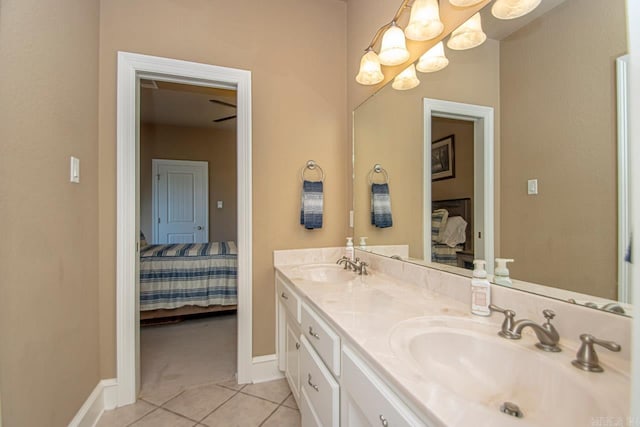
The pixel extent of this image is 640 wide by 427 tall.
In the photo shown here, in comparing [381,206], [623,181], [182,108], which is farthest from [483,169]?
[182,108]

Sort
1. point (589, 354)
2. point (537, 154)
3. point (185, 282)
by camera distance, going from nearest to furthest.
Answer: point (589, 354), point (537, 154), point (185, 282)

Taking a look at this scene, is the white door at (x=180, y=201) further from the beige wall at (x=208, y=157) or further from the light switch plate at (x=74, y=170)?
the light switch plate at (x=74, y=170)

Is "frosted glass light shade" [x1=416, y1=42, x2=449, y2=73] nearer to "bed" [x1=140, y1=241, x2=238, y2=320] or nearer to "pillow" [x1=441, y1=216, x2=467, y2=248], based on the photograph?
"pillow" [x1=441, y1=216, x2=467, y2=248]

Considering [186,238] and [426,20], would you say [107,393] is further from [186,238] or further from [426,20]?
[186,238]

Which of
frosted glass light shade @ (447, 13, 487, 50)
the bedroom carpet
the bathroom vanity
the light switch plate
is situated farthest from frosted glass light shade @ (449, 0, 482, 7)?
the bedroom carpet

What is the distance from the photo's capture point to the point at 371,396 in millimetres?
722

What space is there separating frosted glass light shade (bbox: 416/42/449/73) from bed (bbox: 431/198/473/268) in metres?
0.60

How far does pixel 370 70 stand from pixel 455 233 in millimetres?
1085

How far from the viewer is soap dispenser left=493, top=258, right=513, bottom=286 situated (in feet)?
3.11

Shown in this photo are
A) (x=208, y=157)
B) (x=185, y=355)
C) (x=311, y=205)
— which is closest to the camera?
(x=311, y=205)

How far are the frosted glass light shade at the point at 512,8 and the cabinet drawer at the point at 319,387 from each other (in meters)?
1.35

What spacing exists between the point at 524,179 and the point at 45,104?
5.89 feet

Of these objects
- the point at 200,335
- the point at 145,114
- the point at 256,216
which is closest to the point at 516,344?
the point at 256,216

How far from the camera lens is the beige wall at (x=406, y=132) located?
1076 millimetres
